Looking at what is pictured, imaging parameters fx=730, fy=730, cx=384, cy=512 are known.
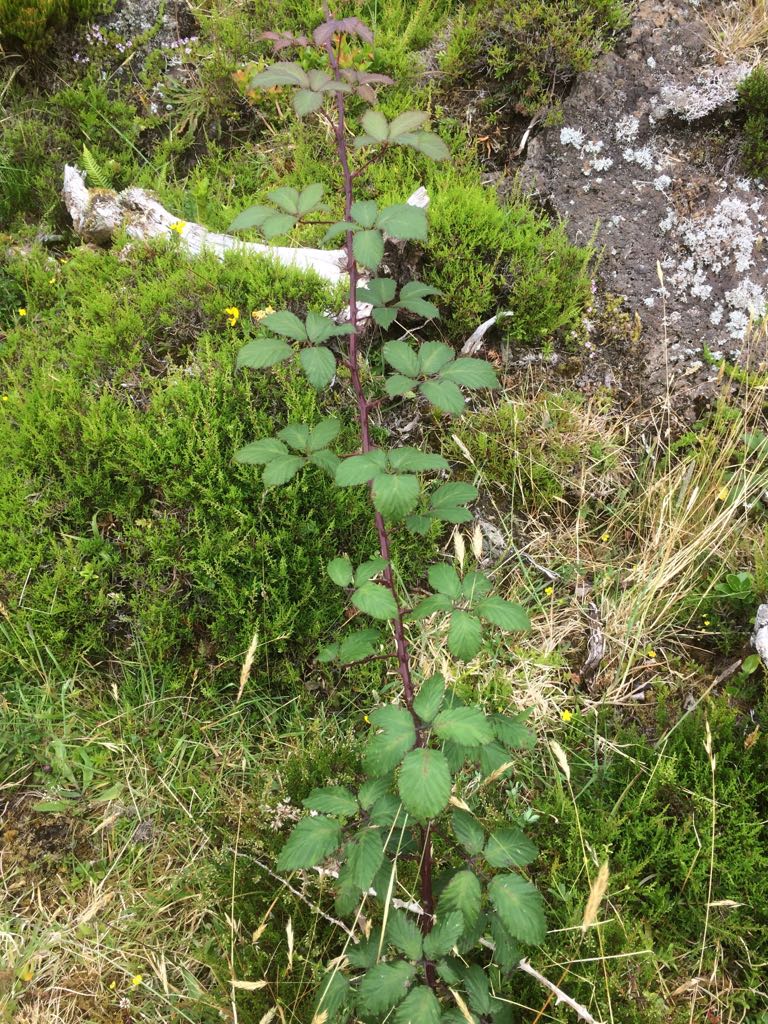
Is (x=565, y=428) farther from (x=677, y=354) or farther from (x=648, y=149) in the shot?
(x=648, y=149)

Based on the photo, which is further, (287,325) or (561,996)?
(287,325)

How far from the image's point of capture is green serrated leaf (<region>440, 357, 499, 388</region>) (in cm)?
186

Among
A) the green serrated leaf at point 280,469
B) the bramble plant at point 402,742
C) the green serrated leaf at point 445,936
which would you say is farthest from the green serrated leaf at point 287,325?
the green serrated leaf at point 445,936

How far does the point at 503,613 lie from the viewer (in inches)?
73.2

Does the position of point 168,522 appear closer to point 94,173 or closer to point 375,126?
point 375,126

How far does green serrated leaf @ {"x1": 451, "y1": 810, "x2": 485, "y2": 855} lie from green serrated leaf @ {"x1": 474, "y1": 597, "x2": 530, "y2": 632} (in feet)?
1.54

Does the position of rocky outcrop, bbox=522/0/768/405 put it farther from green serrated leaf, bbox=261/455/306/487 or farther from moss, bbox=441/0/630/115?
green serrated leaf, bbox=261/455/306/487

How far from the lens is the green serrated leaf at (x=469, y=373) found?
73.0 inches

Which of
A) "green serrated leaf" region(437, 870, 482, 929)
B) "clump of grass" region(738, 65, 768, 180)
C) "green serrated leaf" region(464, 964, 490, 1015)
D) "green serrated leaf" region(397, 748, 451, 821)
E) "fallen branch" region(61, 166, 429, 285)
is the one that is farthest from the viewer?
"clump of grass" region(738, 65, 768, 180)

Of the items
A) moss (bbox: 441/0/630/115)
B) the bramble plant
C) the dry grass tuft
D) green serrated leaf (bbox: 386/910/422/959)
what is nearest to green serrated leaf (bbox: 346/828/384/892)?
the bramble plant

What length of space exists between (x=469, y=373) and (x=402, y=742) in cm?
92

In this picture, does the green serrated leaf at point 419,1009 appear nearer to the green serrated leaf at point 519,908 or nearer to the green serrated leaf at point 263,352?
the green serrated leaf at point 519,908

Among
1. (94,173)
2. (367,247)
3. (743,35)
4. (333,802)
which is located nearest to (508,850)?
(333,802)

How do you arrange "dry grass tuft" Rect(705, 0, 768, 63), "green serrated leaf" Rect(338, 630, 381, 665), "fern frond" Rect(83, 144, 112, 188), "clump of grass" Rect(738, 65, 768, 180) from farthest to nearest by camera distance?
"fern frond" Rect(83, 144, 112, 188) → "dry grass tuft" Rect(705, 0, 768, 63) → "clump of grass" Rect(738, 65, 768, 180) → "green serrated leaf" Rect(338, 630, 381, 665)
